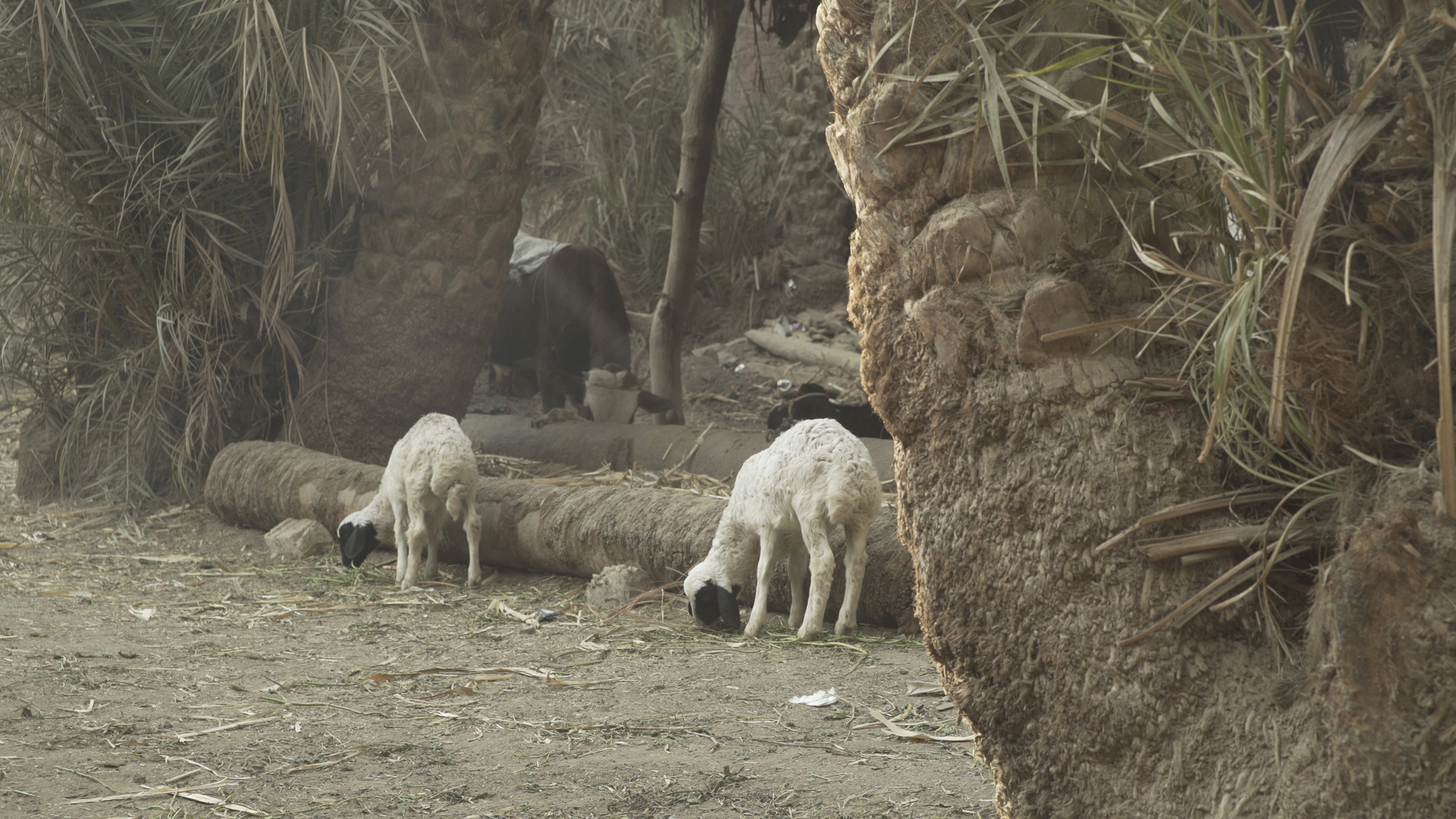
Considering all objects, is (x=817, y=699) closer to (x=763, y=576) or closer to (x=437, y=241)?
(x=763, y=576)

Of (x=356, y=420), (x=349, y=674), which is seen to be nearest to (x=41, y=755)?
(x=349, y=674)

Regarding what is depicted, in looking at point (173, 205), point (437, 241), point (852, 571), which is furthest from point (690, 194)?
point (852, 571)

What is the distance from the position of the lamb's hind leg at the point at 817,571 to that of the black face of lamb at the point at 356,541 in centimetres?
263

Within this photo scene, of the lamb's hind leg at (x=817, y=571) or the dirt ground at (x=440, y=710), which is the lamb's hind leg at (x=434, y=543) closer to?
the dirt ground at (x=440, y=710)

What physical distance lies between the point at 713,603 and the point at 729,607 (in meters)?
0.08

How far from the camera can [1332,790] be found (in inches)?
59.7

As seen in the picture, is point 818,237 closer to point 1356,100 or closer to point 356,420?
point 356,420

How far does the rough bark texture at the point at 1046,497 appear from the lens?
1657 mm

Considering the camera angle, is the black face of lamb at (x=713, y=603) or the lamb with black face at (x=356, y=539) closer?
the black face of lamb at (x=713, y=603)

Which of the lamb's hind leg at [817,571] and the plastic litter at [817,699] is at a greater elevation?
the lamb's hind leg at [817,571]

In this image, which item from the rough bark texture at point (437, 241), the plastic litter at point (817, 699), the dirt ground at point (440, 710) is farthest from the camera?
the rough bark texture at point (437, 241)

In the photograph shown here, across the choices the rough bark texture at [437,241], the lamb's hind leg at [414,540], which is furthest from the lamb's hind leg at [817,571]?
the rough bark texture at [437,241]

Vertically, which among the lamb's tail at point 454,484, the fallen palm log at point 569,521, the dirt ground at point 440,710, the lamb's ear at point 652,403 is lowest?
the dirt ground at point 440,710

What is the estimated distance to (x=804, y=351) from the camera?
11.8 m
